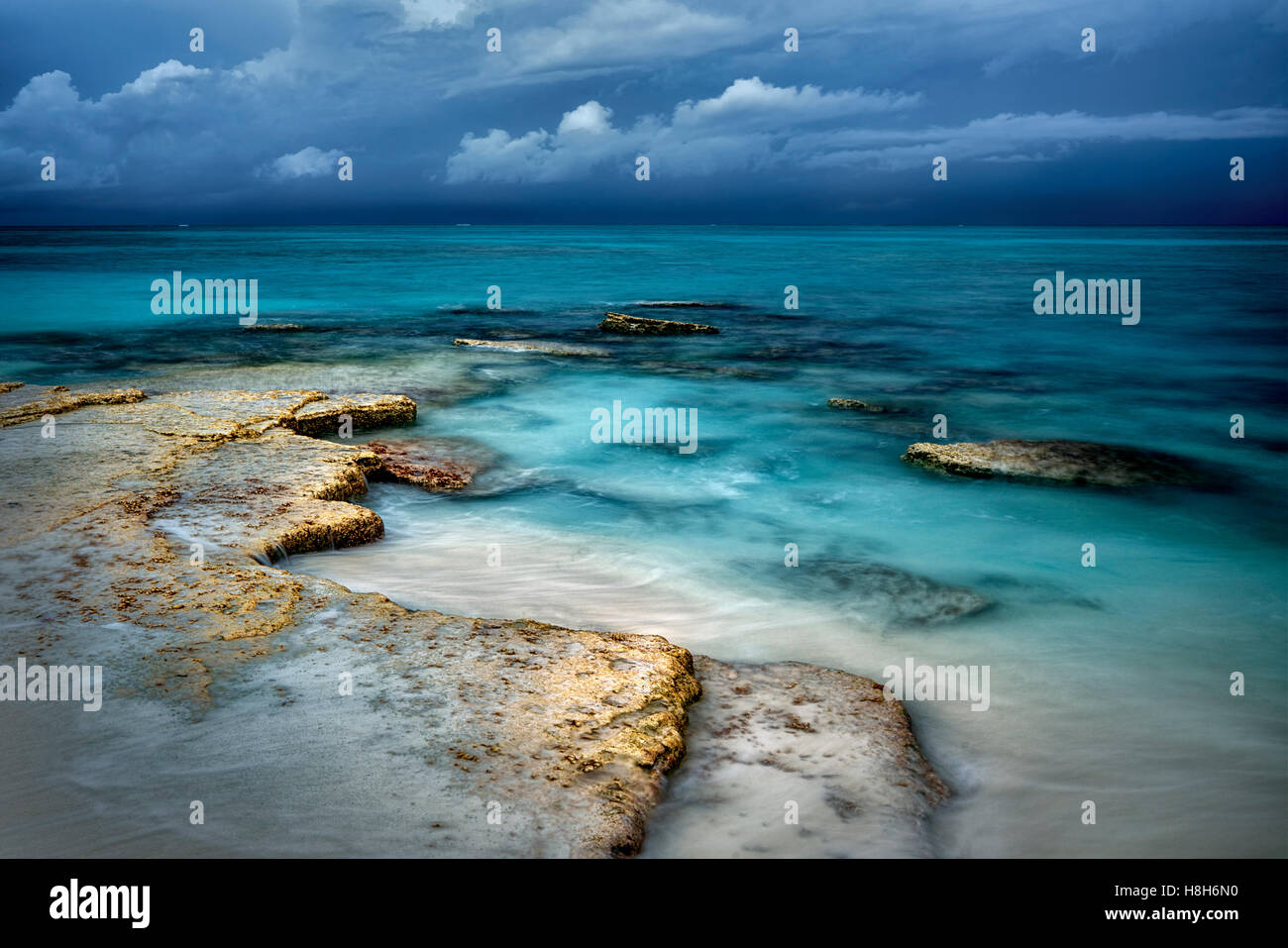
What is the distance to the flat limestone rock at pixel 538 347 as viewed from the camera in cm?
1617

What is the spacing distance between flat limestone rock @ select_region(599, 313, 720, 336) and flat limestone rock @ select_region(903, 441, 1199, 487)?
10.2 m

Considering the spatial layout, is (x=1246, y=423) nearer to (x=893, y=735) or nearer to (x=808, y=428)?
(x=808, y=428)

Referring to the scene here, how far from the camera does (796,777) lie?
143 inches

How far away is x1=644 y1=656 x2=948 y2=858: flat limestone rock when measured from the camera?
10.8 ft

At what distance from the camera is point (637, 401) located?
498 inches

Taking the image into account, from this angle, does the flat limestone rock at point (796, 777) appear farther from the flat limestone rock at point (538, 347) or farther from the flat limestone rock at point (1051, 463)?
the flat limestone rock at point (538, 347)

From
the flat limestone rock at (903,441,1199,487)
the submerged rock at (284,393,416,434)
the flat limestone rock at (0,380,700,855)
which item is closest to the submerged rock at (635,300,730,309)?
the submerged rock at (284,393,416,434)

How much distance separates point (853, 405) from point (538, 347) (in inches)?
267

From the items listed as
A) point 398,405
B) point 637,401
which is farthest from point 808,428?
point 398,405

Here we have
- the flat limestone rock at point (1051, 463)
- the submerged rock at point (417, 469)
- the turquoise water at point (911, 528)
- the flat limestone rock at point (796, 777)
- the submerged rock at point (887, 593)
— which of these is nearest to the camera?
the flat limestone rock at point (796, 777)

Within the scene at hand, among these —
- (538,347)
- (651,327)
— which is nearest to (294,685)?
(538,347)

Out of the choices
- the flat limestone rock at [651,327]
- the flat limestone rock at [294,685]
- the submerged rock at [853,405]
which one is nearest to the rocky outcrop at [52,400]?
the flat limestone rock at [294,685]

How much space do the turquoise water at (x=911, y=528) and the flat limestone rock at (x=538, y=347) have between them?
0.52 m

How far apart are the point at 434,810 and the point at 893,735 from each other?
2054 mm
